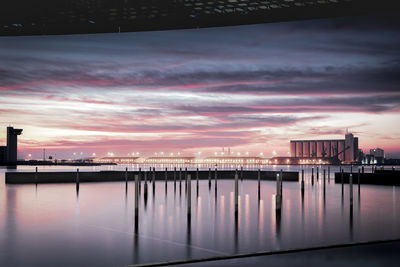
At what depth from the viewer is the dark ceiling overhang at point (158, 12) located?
3219 cm

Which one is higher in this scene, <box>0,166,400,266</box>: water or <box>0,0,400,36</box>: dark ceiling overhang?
<box>0,0,400,36</box>: dark ceiling overhang

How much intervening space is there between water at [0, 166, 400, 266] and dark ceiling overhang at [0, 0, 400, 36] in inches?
606

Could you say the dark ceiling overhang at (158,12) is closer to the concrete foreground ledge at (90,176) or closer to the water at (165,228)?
the concrete foreground ledge at (90,176)

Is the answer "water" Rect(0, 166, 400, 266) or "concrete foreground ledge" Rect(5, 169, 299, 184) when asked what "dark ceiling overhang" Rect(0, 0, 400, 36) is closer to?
"concrete foreground ledge" Rect(5, 169, 299, 184)

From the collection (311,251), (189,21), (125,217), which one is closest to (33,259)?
(311,251)

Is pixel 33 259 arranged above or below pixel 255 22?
below

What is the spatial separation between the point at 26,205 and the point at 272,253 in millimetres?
14739

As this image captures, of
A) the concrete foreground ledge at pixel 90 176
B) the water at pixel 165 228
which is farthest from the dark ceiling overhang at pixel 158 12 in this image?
the water at pixel 165 228

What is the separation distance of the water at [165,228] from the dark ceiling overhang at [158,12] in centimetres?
1540

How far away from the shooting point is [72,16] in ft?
120

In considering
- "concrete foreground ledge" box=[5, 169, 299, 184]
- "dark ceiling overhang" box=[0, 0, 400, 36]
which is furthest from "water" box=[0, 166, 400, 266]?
"dark ceiling overhang" box=[0, 0, 400, 36]

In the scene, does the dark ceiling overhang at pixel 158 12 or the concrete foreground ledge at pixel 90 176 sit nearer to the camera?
the dark ceiling overhang at pixel 158 12

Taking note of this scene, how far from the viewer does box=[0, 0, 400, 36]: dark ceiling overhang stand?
32.2 meters

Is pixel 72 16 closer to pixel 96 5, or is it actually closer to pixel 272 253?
pixel 96 5
